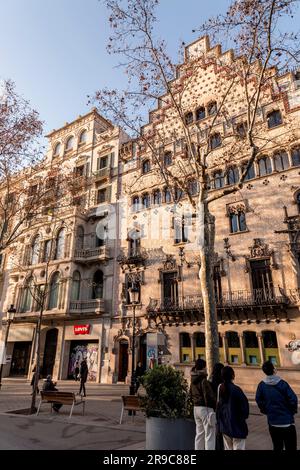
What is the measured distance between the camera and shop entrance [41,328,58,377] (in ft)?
83.4

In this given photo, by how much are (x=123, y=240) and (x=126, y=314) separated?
19.5 feet

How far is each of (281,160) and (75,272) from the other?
57.9 feet

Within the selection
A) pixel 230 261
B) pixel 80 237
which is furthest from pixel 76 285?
pixel 230 261

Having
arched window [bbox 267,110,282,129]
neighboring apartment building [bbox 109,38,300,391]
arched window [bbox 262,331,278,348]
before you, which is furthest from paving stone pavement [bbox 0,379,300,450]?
arched window [bbox 267,110,282,129]

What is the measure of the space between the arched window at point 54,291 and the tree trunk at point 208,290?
18974mm

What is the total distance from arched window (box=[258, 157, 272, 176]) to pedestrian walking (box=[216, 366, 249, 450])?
666 inches

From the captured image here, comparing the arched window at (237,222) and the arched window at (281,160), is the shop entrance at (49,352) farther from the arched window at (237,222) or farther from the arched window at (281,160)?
the arched window at (281,160)

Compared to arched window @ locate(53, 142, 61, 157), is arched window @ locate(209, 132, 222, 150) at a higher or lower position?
lower

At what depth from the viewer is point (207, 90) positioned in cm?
2336

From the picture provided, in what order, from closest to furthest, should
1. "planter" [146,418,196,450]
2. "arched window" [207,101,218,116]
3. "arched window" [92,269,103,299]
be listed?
"planter" [146,418,196,450] < "arched window" [207,101,218,116] < "arched window" [92,269,103,299]

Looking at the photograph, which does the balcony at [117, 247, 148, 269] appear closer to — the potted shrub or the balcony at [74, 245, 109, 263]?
the balcony at [74, 245, 109, 263]

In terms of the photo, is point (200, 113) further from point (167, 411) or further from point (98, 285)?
point (167, 411)

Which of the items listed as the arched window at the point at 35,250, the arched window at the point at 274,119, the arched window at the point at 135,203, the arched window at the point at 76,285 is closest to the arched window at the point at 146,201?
the arched window at the point at 135,203

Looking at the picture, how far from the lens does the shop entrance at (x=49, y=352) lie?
1001 inches
